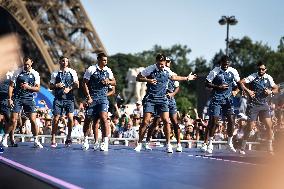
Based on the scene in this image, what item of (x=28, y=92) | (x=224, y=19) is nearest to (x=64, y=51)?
(x=224, y=19)

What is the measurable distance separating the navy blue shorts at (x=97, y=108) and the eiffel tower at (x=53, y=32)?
2944 centimetres

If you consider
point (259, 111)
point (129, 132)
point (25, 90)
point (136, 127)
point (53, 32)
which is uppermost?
point (53, 32)

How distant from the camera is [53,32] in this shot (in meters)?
43.5

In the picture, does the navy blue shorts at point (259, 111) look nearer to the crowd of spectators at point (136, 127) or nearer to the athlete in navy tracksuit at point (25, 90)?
the athlete in navy tracksuit at point (25, 90)

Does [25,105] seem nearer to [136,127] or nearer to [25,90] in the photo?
[25,90]

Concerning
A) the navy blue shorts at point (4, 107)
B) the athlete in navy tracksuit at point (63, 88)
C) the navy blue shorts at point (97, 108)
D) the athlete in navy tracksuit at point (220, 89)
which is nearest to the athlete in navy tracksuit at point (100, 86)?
the navy blue shorts at point (97, 108)

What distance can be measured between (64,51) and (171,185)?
126 ft

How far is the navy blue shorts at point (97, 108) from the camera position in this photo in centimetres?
1059

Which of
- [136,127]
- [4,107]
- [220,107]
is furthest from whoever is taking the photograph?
[136,127]

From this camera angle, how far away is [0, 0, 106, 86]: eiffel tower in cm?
3991

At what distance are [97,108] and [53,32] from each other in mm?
33677

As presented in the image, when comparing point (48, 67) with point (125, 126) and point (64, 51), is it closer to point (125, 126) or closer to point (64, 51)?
point (64, 51)

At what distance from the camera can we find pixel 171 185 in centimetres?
473

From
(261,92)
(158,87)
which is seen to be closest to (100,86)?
(158,87)
